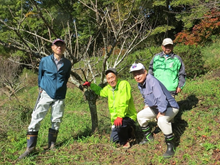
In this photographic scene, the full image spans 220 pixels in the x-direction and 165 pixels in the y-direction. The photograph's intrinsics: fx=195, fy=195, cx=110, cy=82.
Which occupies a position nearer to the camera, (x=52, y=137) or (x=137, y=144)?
(x=52, y=137)

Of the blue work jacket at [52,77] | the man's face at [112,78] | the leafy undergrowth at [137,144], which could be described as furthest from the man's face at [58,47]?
the leafy undergrowth at [137,144]

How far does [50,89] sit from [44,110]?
362mm

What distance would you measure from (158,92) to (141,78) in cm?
34

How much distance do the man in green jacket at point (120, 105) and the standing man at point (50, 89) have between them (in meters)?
0.49

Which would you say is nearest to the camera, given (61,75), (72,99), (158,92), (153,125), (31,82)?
(158,92)

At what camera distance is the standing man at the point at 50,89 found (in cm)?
316

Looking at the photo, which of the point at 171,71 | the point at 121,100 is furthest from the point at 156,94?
the point at 171,71

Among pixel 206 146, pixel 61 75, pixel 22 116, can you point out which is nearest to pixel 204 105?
pixel 206 146

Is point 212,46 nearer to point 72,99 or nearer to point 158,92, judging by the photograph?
point 72,99

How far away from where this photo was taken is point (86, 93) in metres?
3.70

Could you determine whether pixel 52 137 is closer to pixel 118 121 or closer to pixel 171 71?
pixel 118 121

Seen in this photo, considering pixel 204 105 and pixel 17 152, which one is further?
pixel 204 105

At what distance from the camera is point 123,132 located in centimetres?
339

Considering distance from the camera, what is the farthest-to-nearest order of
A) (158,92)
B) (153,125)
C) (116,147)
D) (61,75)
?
(153,125) → (116,147) → (61,75) → (158,92)
